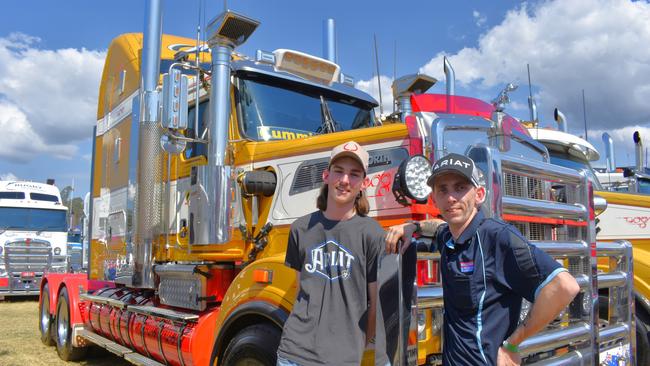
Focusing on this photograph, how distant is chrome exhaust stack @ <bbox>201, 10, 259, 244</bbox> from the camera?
4.34m

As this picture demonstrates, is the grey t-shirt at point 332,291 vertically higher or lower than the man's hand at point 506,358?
higher

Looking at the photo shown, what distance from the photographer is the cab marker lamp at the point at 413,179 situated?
10.4ft

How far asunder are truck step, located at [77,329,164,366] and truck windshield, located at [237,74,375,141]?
7.69 feet

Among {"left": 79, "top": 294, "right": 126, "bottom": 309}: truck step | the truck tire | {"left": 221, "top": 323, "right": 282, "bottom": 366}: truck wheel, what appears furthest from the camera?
{"left": 79, "top": 294, "right": 126, "bottom": 309}: truck step

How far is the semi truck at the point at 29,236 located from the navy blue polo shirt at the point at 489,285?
17.0m

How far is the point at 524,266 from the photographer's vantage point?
6.51 ft

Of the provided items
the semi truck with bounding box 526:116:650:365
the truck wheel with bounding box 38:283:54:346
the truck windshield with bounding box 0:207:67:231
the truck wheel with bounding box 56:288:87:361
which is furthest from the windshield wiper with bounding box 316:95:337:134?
the truck windshield with bounding box 0:207:67:231

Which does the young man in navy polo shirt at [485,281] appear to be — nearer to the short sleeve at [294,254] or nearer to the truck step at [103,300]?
the short sleeve at [294,254]

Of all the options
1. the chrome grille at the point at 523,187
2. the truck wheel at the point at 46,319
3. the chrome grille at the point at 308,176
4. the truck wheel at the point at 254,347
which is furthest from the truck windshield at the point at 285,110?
the truck wheel at the point at 46,319

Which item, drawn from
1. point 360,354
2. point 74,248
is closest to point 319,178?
point 360,354

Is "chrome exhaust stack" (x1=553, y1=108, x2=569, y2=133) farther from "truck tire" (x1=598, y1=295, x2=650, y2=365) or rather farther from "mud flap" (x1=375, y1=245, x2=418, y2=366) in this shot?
"mud flap" (x1=375, y1=245, x2=418, y2=366)

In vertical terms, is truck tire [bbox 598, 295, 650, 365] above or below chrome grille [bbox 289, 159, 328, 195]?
below

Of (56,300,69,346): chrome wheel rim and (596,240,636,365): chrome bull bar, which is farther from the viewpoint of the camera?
(56,300,69,346): chrome wheel rim

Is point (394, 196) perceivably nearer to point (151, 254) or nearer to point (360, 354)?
point (360, 354)
